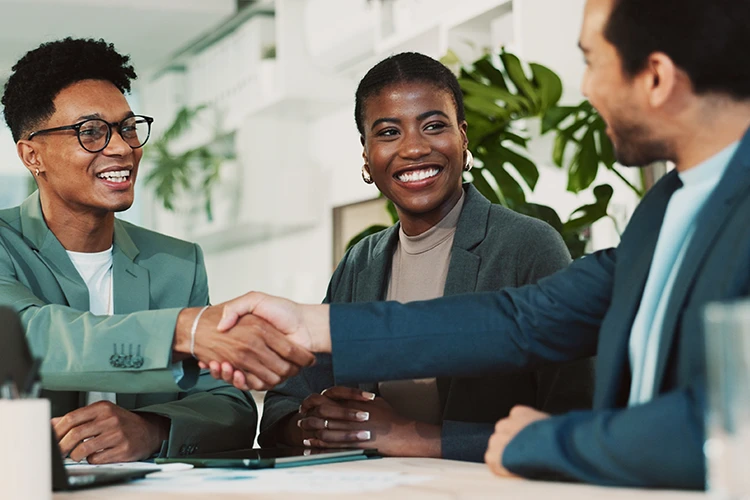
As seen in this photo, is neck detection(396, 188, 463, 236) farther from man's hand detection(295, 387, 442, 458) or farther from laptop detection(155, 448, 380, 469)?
laptop detection(155, 448, 380, 469)

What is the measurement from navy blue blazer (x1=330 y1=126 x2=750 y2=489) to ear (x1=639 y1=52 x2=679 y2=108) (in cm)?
12

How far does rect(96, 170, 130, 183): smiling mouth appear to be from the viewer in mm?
2189

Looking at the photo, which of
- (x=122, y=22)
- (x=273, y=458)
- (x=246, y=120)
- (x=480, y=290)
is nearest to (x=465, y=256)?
(x=480, y=290)

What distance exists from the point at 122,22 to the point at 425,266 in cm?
355

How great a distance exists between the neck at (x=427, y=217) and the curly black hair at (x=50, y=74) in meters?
0.79

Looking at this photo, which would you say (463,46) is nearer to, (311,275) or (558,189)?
(558,189)

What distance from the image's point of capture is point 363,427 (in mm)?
1774

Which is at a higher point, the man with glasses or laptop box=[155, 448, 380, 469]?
the man with glasses

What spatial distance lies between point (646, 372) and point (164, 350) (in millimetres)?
853

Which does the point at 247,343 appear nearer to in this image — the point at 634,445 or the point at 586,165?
the point at 634,445

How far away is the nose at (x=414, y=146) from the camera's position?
6.79 feet

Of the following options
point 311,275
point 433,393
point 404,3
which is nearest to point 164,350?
point 433,393

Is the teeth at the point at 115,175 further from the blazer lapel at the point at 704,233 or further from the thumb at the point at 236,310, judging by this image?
the blazer lapel at the point at 704,233

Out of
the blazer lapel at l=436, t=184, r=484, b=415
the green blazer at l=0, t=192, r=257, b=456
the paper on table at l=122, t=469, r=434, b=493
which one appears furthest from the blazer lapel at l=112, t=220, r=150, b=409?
the paper on table at l=122, t=469, r=434, b=493
